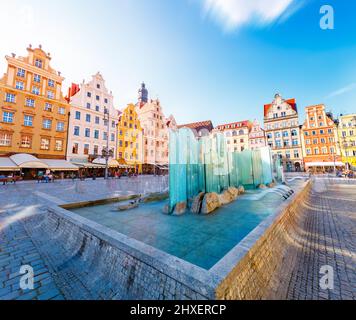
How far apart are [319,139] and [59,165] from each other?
54.6 m

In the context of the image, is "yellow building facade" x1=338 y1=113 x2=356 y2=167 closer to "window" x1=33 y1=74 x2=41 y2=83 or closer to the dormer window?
"window" x1=33 y1=74 x2=41 y2=83

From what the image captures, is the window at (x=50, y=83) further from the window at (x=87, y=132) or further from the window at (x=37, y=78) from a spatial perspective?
the window at (x=87, y=132)

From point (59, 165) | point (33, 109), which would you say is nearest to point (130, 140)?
point (59, 165)

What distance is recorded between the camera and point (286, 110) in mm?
43688

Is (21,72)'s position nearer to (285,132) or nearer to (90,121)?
(90,121)

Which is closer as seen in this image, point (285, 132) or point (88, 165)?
point (88, 165)

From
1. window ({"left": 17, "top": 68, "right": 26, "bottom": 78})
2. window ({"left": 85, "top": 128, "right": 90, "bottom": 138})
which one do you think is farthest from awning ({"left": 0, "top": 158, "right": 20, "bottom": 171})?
window ({"left": 17, "top": 68, "right": 26, "bottom": 78})

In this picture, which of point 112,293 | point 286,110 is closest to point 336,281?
point 112,293

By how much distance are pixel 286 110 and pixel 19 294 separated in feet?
178

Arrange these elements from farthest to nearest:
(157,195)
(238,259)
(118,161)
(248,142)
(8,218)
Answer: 1. (248,142)
2. (118,161)
3. (157,195)
4. (8,218)
5. (238,259)

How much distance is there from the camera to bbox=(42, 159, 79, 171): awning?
22.0m

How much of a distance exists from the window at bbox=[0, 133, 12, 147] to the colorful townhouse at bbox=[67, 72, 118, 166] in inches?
262

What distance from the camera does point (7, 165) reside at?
18.2m

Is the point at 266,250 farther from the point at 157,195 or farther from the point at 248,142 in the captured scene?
the point at 248,142
